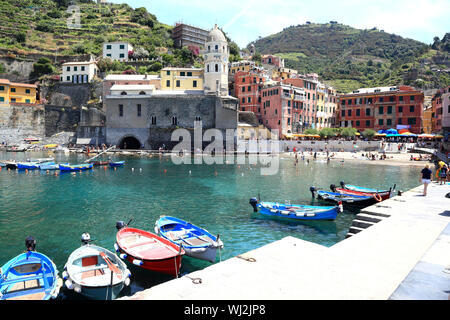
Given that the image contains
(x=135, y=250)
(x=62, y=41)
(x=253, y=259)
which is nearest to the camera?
(x=253, y=259)

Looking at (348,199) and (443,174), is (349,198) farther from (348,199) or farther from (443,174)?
(443,174)

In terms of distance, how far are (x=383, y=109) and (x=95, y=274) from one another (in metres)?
62.0

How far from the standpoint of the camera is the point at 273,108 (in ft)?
196

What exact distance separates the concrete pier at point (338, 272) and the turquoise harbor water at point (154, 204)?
12.4ft

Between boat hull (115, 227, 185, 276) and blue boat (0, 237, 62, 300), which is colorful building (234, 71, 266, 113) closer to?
boat hull (115, 227, 185, 276)

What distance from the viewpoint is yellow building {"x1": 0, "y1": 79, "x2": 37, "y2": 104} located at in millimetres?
61678

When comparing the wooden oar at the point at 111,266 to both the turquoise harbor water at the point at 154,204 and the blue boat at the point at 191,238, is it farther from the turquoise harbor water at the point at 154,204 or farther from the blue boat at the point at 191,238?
the blue boat at the point at 191,238

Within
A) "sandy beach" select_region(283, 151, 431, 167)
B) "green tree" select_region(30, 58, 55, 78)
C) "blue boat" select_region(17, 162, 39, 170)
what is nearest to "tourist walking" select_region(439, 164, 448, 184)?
"sandy beach" select_region(283, 151, 431, 167)

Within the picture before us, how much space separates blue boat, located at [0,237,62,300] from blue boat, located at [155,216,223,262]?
385 cm

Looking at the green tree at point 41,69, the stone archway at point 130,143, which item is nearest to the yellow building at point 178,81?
the stone archway at point 130,143

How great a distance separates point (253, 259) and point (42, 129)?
67.4 m

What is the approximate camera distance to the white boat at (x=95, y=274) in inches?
332
